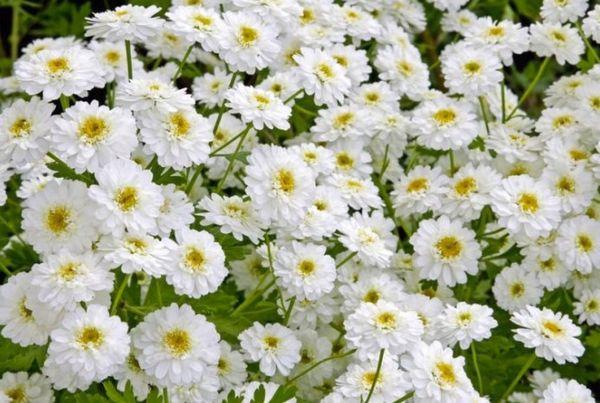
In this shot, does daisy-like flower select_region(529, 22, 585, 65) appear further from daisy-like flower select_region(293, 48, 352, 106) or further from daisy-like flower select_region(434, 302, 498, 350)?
daisy-like flower select_region(434, 302, 498, 350)

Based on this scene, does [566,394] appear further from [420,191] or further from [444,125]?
[444,125]

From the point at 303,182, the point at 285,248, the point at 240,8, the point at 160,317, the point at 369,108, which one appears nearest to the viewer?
the point at 160,317

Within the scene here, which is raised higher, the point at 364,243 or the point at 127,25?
the point at 127,25

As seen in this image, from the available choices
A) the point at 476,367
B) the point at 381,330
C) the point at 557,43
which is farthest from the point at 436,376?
the point at 557,43

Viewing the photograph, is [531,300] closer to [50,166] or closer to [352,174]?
[352,174]

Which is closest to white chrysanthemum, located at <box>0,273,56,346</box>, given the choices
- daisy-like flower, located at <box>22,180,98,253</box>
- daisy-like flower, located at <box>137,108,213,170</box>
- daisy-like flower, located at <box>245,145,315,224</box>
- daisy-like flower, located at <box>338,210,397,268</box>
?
daisy-like flower, located at <box>22,180,98,253</box>

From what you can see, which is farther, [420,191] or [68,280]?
[420,191]

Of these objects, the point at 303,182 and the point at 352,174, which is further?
the point at 352,174

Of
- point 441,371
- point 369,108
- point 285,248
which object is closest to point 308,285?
point 285,248
